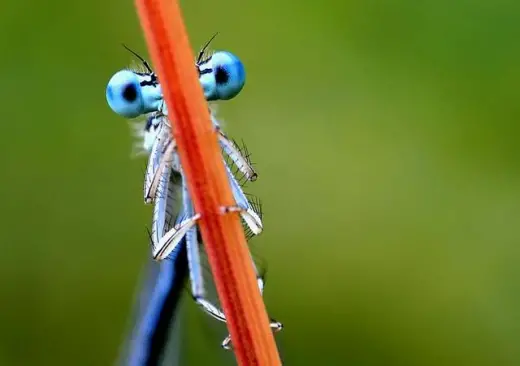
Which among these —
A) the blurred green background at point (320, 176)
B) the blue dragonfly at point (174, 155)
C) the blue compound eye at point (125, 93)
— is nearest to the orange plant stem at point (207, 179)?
the blue dragonfly at point (174, 155)

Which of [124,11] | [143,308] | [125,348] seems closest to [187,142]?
[143,308]

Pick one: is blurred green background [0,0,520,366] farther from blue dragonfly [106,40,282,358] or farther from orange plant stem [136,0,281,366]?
orange plant stem [136,0,281,366]

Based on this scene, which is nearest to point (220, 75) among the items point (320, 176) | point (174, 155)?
point (174, 155)

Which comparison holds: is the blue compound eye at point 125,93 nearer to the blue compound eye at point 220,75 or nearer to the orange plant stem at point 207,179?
the blue compound eye at point 220,75

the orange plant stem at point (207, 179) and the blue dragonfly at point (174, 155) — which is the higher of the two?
the blue dragonfly at point (174, 155)

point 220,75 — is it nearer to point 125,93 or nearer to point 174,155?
point 125,93

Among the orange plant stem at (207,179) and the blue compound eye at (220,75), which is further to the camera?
the blue compound eye at (220,75)

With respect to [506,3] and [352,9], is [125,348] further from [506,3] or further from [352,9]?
[506,3]
